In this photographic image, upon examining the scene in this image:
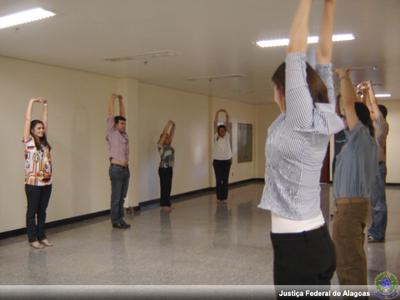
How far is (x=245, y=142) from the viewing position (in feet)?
42.0

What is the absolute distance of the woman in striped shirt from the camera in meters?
1.34

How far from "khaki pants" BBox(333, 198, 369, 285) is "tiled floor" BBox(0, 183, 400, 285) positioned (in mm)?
1175

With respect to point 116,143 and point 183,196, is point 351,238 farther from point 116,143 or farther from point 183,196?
point 183,196

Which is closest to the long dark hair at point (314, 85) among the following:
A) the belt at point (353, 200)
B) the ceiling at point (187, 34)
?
the belt at point (353, 200)

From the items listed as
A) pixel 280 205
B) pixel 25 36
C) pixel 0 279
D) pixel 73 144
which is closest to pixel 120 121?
pixel 73 144

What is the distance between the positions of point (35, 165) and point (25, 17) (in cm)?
178

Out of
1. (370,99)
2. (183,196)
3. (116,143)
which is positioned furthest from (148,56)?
(183,196)

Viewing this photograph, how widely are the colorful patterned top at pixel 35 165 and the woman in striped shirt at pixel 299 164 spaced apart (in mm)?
3979

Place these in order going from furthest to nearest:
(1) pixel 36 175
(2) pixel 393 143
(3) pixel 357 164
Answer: (2) pixel 393 143, (1) pixel 36 175, (3) pixel 357 164

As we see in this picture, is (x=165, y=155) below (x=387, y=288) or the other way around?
the other way around

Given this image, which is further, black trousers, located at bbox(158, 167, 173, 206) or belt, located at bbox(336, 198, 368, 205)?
black trousers, located at bbox(158, 167, 173, 206)

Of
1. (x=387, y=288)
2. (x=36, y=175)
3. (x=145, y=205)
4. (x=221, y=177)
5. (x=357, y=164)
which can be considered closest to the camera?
(x=357, y=164)

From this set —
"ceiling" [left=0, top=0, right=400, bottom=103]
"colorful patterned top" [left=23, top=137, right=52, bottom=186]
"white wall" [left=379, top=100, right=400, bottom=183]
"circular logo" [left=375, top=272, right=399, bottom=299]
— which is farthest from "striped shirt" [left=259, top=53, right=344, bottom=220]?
"white wall" [left=379, top=100, right=400, bottom=183]

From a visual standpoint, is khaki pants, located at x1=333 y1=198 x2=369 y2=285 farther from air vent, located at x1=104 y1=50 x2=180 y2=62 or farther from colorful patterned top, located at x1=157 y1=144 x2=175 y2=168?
colorful patterned top, located at x1=157 y1=144 x2=175 y2=168
